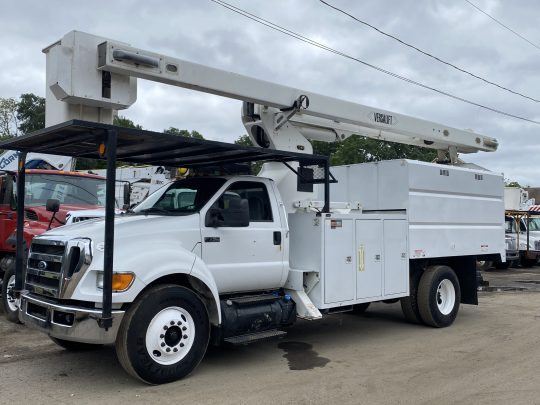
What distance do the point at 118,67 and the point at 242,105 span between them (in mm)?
2549

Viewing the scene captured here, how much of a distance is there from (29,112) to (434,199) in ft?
170

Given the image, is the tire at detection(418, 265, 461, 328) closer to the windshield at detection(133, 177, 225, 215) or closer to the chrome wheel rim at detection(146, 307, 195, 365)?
the windshield at detection(133, 177, 225, 215)

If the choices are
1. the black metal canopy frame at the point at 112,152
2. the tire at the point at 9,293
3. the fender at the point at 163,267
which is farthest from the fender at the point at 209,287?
the tire at the point at 9,293

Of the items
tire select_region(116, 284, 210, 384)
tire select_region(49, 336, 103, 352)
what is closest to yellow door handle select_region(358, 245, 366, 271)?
tire select_region(116, 284, 210, 384)

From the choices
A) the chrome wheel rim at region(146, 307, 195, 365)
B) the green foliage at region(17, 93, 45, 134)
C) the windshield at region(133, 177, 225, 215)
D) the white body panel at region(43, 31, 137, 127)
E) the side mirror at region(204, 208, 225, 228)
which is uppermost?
the green foliage at region(17, 93, 45, 134)

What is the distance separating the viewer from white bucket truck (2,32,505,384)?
557cm

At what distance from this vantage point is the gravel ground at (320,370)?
5.44 m

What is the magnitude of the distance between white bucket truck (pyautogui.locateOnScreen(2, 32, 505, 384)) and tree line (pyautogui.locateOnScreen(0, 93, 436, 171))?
866 inches

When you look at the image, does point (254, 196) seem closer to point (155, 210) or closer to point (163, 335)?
point (155, 210)

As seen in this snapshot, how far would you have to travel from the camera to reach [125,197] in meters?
8.47

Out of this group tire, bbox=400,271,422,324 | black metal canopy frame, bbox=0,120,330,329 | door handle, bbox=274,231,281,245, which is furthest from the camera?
tire, bbox=400,271,422,324

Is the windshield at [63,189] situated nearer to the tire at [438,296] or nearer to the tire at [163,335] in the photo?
the tire at [163,335]

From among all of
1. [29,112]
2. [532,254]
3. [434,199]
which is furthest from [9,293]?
[29,112]

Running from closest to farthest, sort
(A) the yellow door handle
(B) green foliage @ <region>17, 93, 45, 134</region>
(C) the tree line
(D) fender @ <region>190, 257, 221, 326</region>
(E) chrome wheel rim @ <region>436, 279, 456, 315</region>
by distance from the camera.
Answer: (D) fender @ <region>190, 257, 221, 326</region>
(A) the yellow door handle
(E) chrome wheel rim @ <region>436, 279, 456, 315</region>
(C) the tree line
(B) green foliage @ <region>17, 93, 45, 134</region>
